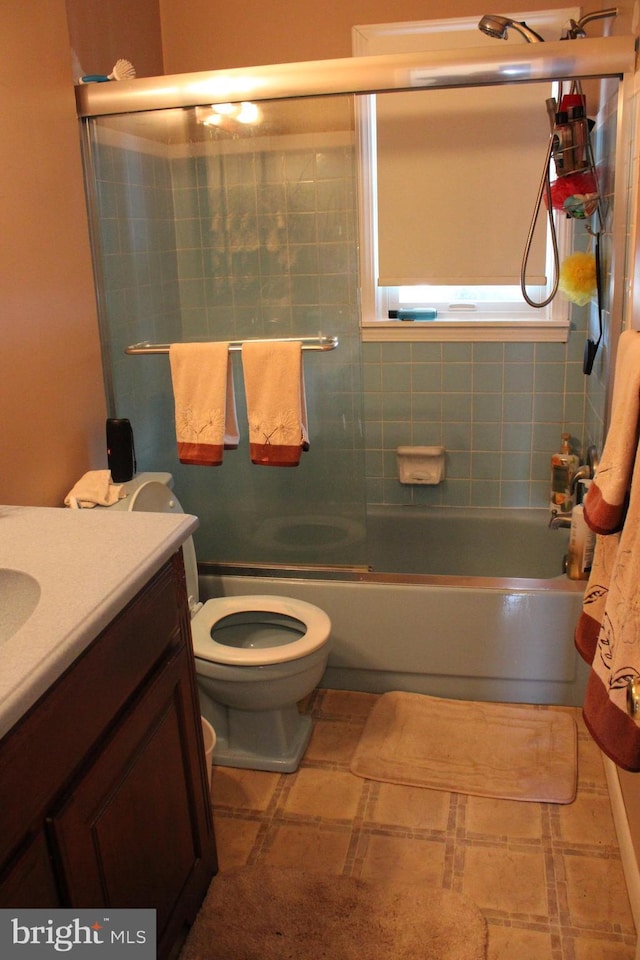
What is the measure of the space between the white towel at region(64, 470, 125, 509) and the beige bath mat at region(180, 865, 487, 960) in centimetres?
98

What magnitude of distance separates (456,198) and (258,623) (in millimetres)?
1668

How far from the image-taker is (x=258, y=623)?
8.10 ft

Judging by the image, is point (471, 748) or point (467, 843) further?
point (471, 748)

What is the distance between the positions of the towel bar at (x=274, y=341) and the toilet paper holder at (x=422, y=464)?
33.2 inches

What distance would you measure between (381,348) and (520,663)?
51.6 inches

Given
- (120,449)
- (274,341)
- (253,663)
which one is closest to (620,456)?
(253,663)

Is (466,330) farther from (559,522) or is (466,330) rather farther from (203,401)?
(203,401)

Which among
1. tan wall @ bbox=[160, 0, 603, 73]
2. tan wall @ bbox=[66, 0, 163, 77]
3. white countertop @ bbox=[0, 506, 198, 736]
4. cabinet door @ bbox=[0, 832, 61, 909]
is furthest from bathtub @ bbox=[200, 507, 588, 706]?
tan wall @ bbox=[160, 0, 603, 73]

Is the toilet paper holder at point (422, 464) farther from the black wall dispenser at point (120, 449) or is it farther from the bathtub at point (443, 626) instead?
the black wall dispenser at point (120, 449)

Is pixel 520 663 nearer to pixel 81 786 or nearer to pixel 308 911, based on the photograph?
pixel 308 911

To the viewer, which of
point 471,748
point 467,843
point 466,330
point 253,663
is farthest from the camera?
point 466,330

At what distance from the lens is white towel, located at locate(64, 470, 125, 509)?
225 cm

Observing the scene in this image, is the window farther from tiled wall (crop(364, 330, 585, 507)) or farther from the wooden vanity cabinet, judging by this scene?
the wooden vanity cabinet

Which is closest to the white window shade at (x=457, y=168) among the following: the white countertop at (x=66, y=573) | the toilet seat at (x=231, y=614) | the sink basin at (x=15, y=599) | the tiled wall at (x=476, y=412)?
the tiled wall at (x=476, y=412)
